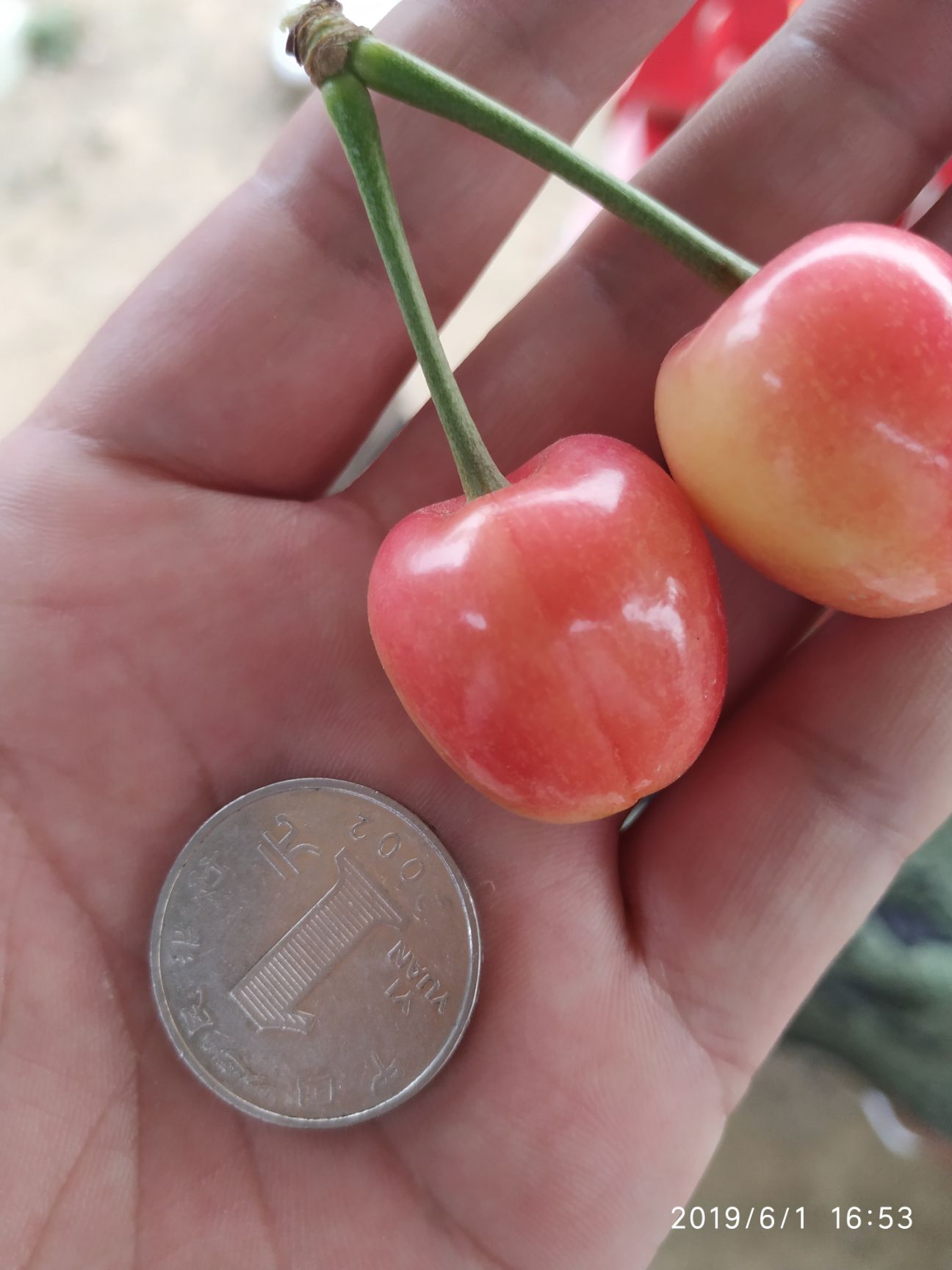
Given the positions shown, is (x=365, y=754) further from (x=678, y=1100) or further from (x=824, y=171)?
(x=824, y=171)

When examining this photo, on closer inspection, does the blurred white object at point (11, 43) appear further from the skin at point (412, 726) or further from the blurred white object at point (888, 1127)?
the blurred white object at point (888, 1127)

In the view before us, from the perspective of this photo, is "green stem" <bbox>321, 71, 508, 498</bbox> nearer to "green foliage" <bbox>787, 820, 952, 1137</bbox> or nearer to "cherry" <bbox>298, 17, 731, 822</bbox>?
"cherry" <bbox>298, 17, 731, 822</bbox>

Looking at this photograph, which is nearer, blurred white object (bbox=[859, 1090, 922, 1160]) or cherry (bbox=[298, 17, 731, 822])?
cherry (bbox=[298, 17, 731, 822])

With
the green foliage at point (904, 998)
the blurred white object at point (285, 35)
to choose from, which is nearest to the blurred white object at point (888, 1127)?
the green foliage at point (904, 998)

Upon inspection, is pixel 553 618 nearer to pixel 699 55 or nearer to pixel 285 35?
pixel 699 55

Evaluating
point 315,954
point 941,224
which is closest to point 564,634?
point 315,954
